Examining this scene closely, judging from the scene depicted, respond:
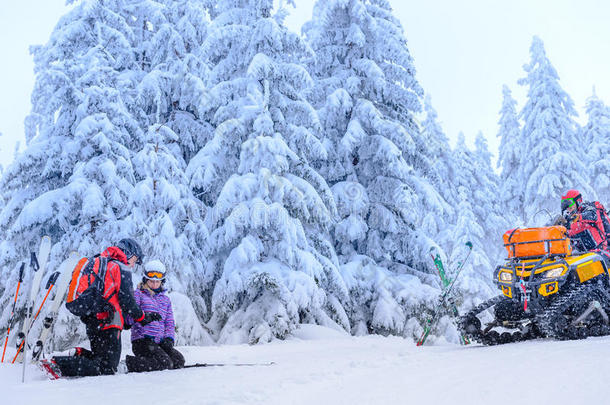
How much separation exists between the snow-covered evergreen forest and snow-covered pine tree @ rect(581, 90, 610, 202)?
62.1 feet

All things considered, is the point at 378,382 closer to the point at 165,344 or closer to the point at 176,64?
the point at 165,344

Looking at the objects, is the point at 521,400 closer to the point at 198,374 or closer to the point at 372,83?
the point at 198,374

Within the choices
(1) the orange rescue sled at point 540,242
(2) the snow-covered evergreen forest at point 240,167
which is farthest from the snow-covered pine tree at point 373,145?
(1) the orange rescue sled at point 540,242

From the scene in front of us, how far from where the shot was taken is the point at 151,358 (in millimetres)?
6312

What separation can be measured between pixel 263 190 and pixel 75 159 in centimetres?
497

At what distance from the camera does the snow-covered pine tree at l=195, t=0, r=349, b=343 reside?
11.9 metres

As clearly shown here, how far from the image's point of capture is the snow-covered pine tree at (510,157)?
2966 centimetres

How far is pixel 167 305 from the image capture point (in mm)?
6836

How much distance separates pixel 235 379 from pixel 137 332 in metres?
1.82

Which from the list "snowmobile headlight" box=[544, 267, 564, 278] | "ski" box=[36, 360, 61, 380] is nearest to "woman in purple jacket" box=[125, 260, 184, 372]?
"ski" box=[36, 360, 61, 380]

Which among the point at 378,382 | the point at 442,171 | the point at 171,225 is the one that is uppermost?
the point at 442,171

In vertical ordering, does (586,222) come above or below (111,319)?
above

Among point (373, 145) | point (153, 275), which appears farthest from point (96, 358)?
point (373, 145)

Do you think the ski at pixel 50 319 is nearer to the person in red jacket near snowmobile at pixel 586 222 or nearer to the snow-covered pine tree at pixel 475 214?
the person in red jacket near snowmobile at pixel 586 222
